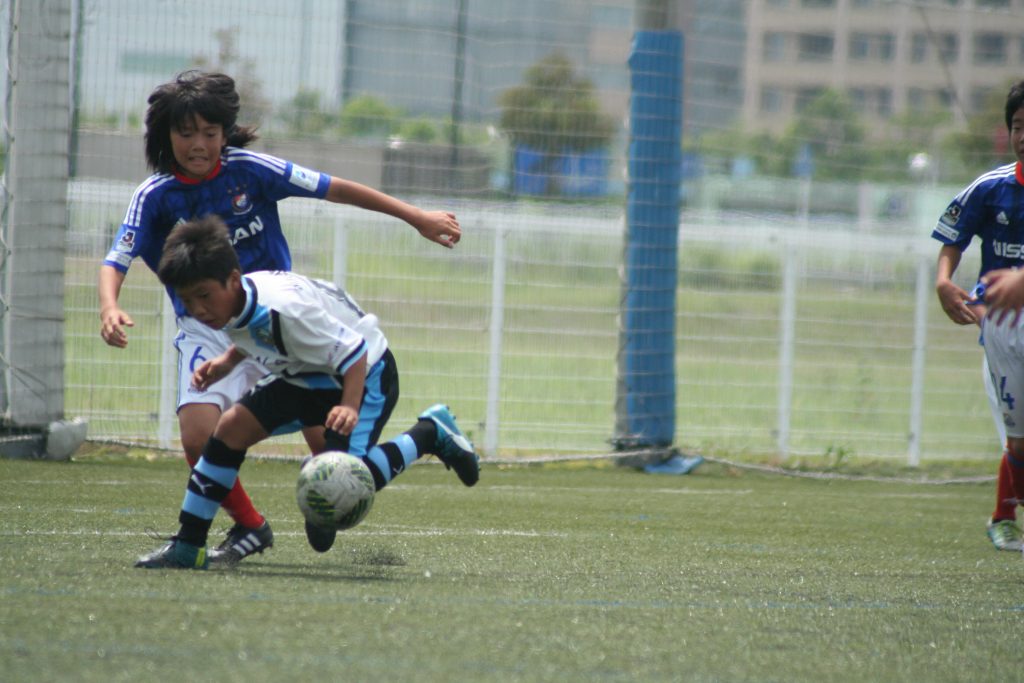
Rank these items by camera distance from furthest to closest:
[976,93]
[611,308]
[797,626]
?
[976,93] < [611,308] < [797,626]

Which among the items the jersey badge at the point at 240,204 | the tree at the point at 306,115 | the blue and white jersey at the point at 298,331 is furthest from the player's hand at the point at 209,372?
the tree at the point at 306,115

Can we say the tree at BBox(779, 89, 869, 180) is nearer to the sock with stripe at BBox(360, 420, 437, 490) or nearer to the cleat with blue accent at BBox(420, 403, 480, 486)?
the cleat with blue accent at BBox(420, 403, 480, 486)

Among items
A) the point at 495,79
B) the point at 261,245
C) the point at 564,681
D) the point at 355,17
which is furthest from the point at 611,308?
the point at 564,681

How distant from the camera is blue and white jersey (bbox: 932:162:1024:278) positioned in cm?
563

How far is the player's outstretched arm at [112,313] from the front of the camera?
4.36 metres

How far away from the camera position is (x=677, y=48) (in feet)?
32.7

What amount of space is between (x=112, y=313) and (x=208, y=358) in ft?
1.46

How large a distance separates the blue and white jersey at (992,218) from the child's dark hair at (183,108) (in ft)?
9.40

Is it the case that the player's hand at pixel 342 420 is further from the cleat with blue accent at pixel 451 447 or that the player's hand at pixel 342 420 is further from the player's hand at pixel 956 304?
the player's hand at pixel 956 304

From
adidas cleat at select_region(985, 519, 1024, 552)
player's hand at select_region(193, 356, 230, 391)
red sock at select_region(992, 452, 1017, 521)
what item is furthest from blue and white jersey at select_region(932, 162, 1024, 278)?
player's hand at select_region(193, 356, 230, 391)

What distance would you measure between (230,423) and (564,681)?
1.84 meters

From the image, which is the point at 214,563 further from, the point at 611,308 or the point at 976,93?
the point at 976,93

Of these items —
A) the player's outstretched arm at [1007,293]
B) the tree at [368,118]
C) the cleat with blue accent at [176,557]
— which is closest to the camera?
the player's outstretched arm at [1007,293]

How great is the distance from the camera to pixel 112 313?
4449 millimetres
